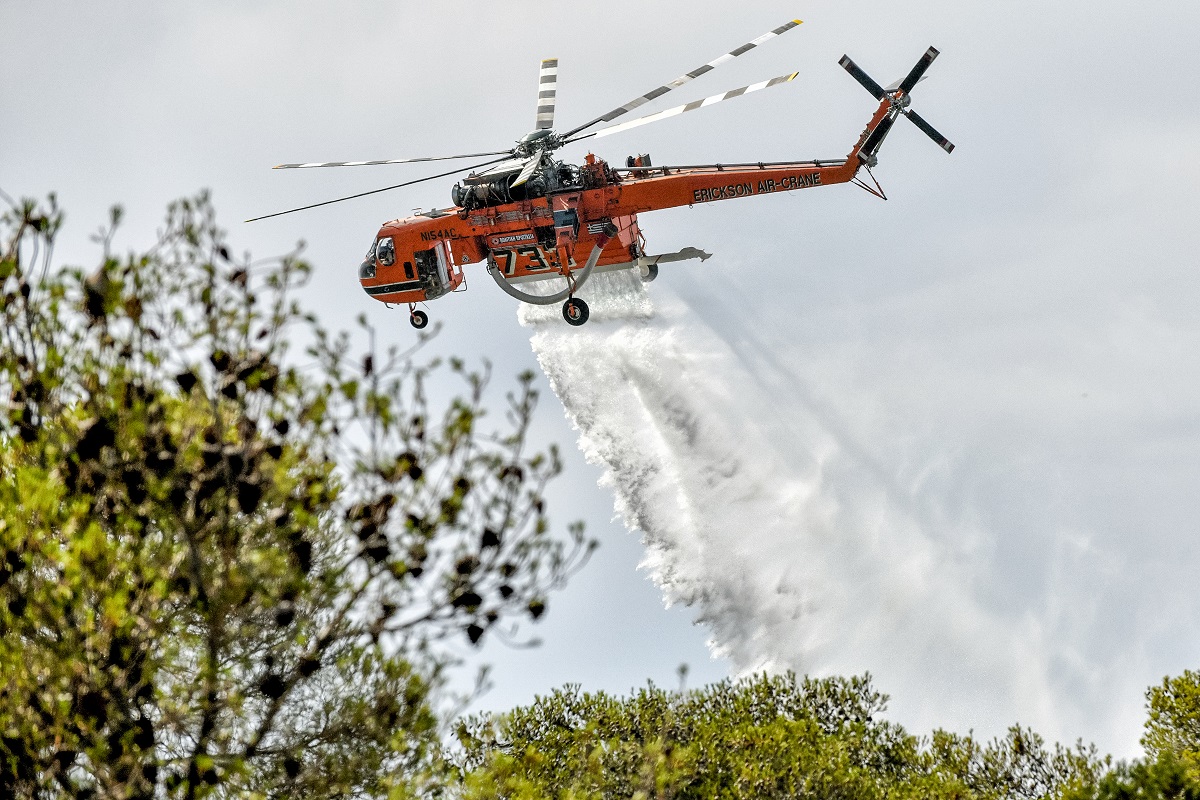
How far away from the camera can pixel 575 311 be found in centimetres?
3403

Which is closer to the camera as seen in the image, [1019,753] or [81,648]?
[81,648]

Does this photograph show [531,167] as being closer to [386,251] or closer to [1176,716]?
[386,251]

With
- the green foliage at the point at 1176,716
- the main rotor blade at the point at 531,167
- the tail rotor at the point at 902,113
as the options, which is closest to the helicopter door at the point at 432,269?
the main rotor blade at the point at 531,167

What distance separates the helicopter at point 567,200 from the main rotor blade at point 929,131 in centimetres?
3

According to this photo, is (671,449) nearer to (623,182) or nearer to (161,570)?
(623,182)

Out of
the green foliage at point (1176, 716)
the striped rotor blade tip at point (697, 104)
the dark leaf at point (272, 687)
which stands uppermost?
the striped rotor blade tip at point (697, 104)

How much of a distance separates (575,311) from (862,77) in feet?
32.7

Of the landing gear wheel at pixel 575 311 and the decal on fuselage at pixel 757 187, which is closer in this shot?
the decal on fuselage at pixel 757 187

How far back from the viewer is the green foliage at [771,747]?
88.0 feet

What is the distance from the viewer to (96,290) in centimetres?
1070

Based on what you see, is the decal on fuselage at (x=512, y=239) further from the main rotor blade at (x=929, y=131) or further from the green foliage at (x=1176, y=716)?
the green foliage at (x=1176, y=716)

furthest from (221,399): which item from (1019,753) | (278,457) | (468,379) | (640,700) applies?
(1019,753)

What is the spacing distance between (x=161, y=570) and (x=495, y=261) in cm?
2380

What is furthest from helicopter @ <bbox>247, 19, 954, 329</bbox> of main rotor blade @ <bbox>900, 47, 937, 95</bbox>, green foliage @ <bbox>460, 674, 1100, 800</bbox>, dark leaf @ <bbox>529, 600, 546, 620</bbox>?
dark leaf @ <bbox>529, 600, 546, 620</bbox>
